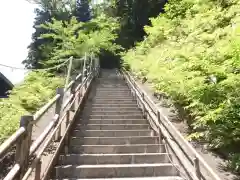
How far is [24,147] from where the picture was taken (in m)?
3.30

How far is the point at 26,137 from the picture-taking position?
334 cm

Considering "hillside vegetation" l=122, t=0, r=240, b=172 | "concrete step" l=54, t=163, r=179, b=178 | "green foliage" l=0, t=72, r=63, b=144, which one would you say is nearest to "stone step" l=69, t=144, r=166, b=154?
"concrete step" l=54, t=163, r=179, b=178

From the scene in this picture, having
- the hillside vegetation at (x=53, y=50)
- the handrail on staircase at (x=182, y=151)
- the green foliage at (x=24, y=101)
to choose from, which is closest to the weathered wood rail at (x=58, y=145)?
the handrail on staircase at (x=182, y=151)

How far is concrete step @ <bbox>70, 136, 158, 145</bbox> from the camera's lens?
6.51 meters

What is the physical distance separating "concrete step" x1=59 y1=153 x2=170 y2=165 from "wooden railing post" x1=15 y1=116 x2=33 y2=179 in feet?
6.89

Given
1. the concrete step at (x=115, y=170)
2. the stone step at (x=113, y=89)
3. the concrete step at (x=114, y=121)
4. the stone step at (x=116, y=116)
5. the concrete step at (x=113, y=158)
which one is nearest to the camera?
the concrete step at (x=115, y=170)

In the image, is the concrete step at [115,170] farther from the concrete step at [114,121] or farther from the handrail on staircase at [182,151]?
the concrete step at [114,121]

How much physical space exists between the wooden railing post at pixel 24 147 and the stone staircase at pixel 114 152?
1.69 metres

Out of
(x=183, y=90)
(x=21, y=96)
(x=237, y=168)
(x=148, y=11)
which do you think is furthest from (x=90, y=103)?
(x=148, y=11)

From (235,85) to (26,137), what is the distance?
340 centimetres

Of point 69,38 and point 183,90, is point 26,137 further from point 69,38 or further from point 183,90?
point 69,38

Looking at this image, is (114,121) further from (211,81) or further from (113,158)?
(211,81)

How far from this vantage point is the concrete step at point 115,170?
16.6ft

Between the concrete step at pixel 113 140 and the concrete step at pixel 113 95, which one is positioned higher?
the concrete step at pixel 113 95
